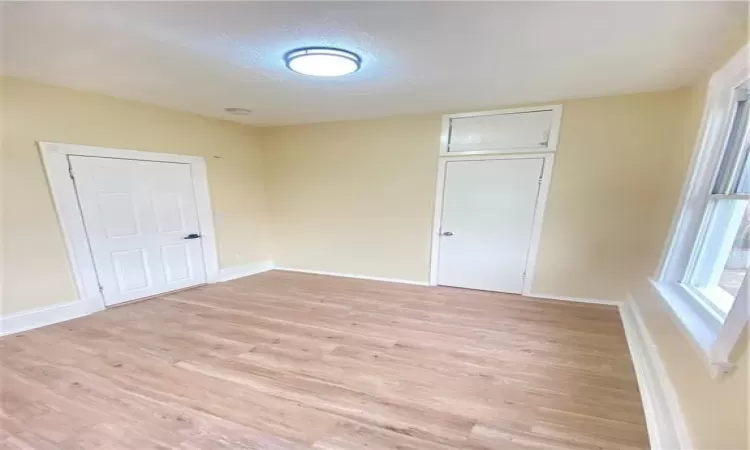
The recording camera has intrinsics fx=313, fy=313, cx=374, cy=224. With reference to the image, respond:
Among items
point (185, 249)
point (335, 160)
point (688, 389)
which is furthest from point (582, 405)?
point (185, 249)

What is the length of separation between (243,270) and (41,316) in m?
2.16

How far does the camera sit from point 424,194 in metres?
4.10

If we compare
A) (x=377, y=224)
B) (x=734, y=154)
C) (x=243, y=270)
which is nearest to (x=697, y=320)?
(x=734, y=154)

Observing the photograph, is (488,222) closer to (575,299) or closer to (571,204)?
(571,204)

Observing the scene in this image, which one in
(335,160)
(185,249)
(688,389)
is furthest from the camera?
(335,160)

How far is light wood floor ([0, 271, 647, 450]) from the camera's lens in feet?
5.53

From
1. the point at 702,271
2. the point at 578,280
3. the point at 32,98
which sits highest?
the point at 32,98

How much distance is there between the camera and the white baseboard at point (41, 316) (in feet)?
9.20

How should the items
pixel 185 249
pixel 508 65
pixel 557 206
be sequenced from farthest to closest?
pixel 185 249 → pixel 557 206 → pixel 508 65

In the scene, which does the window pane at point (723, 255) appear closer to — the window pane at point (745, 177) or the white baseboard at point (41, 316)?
the window pane at point (745, 177)

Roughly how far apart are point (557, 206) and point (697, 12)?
2.15 meters

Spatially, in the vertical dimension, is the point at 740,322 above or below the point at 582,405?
above

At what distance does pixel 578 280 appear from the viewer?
3.55m

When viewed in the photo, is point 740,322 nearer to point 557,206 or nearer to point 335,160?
point 557,206
